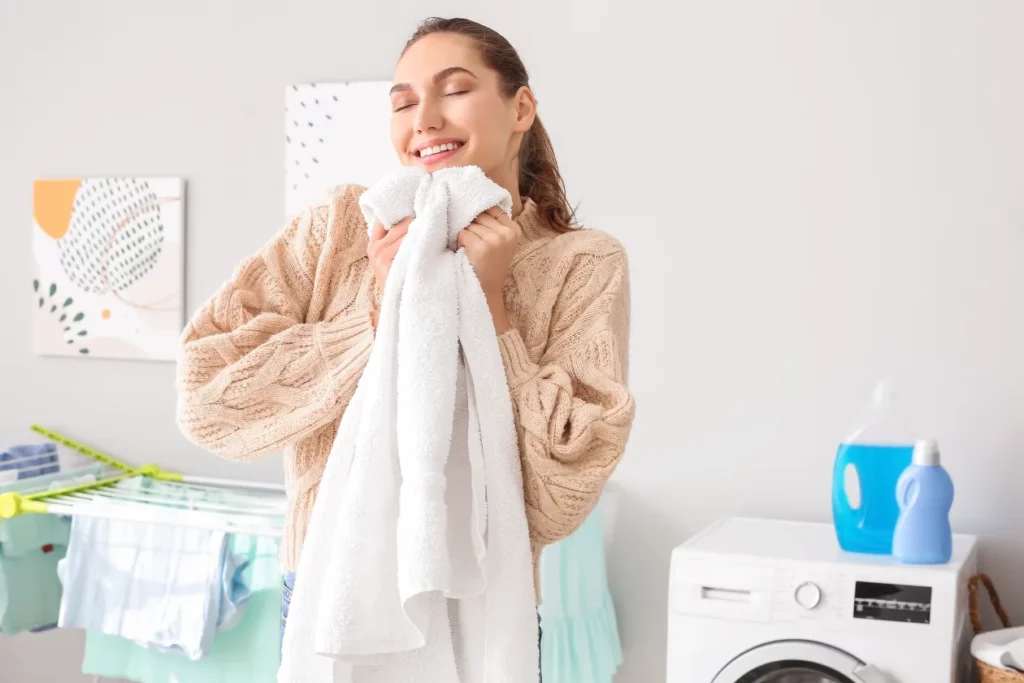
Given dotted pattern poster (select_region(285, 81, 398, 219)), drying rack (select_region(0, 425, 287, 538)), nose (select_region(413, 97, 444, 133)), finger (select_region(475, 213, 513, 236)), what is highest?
dotted pattern poster (select_region(285, 81, 398, 219))

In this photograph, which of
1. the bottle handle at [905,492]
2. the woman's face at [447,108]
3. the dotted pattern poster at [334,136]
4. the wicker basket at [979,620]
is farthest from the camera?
the dotted pattern poster at [334,136]

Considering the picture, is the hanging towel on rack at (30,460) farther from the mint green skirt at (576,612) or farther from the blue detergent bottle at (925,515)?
the blue detergent bottle at (925,515)

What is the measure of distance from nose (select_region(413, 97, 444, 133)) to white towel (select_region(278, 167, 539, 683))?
0.05 m

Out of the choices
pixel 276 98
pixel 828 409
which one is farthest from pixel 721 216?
pixel 276 98

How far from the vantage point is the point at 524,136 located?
4.12ft

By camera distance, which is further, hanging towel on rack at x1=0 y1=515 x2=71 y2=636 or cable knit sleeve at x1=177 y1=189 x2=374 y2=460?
hanging towel on rack at x1=0 y1=515 x2=71 y2=636

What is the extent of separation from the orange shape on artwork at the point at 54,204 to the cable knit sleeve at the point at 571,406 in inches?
90.3

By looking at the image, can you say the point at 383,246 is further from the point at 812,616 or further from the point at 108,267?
the point at 108,267

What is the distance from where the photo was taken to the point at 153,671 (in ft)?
7.63

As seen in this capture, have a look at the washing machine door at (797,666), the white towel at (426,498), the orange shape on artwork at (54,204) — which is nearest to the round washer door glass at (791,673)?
the washing machine door at (797,666)

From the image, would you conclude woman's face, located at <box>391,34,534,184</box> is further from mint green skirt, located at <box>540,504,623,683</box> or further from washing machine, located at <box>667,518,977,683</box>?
mint green skirt, located at <box>540,504,623,683</box>

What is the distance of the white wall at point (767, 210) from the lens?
2219mm

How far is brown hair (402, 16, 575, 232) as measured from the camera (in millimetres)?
1124

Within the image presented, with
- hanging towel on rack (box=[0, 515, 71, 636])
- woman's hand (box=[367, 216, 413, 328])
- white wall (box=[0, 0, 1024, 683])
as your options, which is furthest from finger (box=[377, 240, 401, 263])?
hanging towel on rack (box=[0, 515, 71, 636])
